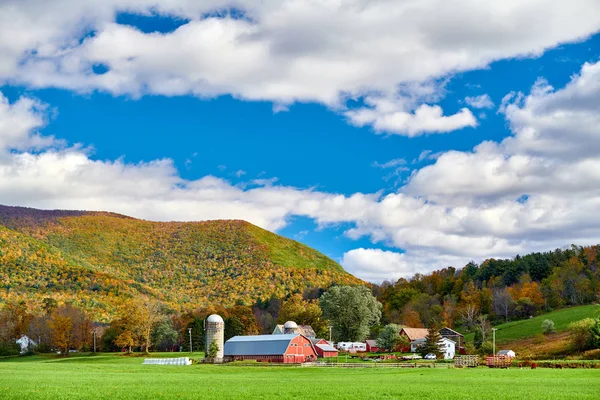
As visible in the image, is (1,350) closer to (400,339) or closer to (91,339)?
(91,339)

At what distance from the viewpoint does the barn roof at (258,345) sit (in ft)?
313

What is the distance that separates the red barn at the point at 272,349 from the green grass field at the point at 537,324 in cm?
3771

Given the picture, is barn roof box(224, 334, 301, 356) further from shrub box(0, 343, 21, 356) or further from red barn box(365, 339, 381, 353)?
shrub box(0, 343, 21, 356)

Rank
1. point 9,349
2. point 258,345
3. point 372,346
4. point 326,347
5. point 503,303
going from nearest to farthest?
point 258,345 < point 326,347 < point 9,349 < point 372,346 < point 503,303

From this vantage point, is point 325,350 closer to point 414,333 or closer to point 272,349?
point 272,349

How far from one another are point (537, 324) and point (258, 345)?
190 ft

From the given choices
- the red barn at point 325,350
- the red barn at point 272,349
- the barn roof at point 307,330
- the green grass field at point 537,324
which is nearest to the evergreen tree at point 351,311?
the barn roof at point 307,330

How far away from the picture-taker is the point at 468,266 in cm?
18425

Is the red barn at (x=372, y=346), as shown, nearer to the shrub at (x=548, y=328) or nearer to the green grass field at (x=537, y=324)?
the green grass field at (x=537, y=324)

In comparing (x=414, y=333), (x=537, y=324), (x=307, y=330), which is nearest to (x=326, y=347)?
(x=307, y=330)

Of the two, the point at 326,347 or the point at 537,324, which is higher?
the point at 537,324

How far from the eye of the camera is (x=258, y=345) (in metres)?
98.4

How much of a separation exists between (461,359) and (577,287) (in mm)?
82953

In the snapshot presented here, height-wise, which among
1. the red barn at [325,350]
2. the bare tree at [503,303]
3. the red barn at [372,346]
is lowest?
the red barn at [372,346]
